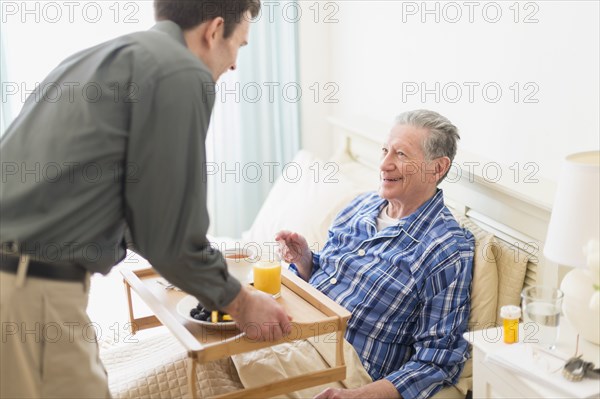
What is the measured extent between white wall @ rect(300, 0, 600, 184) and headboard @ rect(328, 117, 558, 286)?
0.29 feet

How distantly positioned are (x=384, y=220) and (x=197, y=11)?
104 cm

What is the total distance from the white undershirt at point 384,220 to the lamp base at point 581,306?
683 mm

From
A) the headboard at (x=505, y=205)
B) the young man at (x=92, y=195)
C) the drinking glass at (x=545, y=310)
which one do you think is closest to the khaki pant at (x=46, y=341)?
the young man at (x=92, y=195)

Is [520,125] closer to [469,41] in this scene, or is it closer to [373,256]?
[469,41]

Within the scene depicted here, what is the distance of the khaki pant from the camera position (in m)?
1.46

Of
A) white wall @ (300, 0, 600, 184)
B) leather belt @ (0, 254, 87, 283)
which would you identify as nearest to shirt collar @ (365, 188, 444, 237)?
white wall @ (300, 0, 600, 184)

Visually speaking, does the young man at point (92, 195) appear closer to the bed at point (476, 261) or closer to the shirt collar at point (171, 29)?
the shirt collar at point (171, 29)

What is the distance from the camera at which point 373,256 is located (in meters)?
2.23

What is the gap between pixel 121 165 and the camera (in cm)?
144

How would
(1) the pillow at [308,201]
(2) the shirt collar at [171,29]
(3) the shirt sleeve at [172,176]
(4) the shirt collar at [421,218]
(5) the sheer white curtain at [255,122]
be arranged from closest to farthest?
(3) the shirt sleeve at [172,176], (2) the shirt collar at [171,29], (4) the shirt collar at [421,218], (1) the pillow at [308,201], (5) the sheer white curtain at [255,122]

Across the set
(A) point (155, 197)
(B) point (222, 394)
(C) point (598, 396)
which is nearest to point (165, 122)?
(A) point (155, 197)

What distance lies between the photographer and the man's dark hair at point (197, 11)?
1539 mm

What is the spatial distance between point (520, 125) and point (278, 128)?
152 centimetres

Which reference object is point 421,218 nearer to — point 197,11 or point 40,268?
point 197,11
